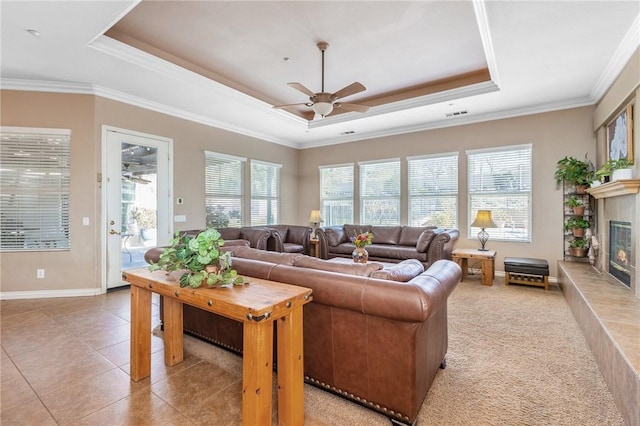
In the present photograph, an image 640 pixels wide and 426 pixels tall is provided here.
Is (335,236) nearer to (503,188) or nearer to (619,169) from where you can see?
(503,188)

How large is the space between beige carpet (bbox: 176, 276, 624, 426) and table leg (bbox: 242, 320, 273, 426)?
15.9 inches

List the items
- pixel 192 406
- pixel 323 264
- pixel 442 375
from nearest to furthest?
pixel 192 406
pixel 323 264
pixel 442 375

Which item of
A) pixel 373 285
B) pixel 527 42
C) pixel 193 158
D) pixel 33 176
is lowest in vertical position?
pixel 373 285

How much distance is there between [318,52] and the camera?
147 inches

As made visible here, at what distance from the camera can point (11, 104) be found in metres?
4.02

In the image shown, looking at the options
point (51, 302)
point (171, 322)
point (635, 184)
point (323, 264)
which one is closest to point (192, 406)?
point (171, 322)

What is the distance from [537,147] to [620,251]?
2.28m

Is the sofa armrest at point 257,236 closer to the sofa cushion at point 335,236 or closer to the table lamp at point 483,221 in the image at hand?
the sofa cushion at point 335,236

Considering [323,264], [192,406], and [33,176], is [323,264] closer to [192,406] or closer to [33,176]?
[192,406]

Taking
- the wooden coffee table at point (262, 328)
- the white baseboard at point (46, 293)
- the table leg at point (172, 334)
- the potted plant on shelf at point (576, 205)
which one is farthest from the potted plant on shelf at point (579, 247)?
the white baseboard at point (46, 293)

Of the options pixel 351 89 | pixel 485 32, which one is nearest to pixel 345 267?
pixel 351 89

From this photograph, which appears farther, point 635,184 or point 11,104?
point 11,104

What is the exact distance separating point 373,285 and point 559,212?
4.82m

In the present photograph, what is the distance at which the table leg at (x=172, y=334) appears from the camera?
2373mm
